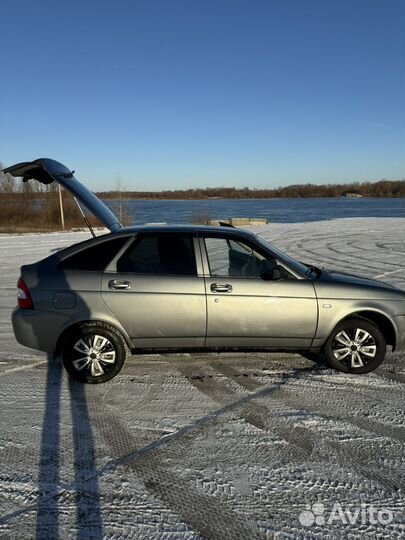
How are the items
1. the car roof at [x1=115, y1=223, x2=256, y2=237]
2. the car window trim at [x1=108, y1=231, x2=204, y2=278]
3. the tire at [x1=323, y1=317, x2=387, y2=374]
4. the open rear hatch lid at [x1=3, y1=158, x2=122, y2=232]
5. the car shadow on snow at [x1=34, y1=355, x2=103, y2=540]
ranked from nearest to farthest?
the car shadow on snow at [x1=34, y1=355, x2=103, y2=540]
the car window trim at [x1=108, y1=231, x2=204, y2=278]
the tire at [x1=323, y1=317, x2=387, y2=374]
the car roof at [x1=115, y1=223, x2=256, y2=237]
the open rear hatch lid at [x1=3, y1=158, x2=122, y2=232]

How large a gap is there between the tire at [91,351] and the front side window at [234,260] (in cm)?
126

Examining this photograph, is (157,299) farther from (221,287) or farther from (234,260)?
(234,260)

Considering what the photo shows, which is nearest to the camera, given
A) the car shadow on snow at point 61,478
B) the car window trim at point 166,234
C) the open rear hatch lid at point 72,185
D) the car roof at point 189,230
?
the car shadow on snow at point 61,478

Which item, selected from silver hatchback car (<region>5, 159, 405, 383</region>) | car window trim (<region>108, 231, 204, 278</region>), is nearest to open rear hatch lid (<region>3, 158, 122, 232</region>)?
car window trim (<region>108, 231, 204, 278</region>)

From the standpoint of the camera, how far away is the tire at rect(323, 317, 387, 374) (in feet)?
14.5

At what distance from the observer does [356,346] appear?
4441mm

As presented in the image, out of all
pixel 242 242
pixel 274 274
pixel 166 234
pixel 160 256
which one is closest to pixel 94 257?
pixel 160 256

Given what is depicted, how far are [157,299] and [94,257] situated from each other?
2.72 feet

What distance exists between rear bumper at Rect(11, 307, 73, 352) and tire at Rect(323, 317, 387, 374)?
9.23 ft

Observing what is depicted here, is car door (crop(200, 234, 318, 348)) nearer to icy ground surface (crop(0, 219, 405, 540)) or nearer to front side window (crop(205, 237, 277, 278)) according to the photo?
front side window (crop(205, 237, 277, 278))

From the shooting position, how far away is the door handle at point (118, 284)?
4234 millimetres

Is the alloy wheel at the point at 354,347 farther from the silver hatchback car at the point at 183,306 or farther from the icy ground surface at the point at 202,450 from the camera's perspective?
the icy ground surface at the point at 202,450

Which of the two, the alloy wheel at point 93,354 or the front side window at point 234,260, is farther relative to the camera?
the front side window at point 234,260

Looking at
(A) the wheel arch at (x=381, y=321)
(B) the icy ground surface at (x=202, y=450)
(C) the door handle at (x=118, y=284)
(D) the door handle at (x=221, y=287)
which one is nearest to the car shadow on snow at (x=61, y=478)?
(B) the icy ground surface at (x=202, y=450)
